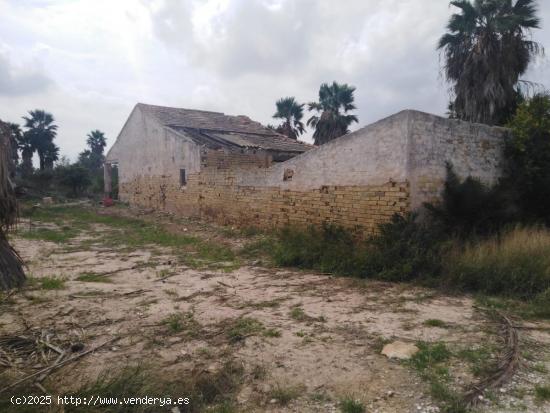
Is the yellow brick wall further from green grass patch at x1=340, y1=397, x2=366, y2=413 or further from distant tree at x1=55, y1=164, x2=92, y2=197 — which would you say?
distant tree at x1=55, y1=164, x2=92, y2=197

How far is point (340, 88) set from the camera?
2320 cm

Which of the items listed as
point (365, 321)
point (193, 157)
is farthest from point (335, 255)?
point (193, 157)

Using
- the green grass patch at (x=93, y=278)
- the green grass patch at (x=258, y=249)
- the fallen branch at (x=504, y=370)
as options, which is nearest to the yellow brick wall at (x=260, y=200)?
the green grass patch at (x=258, y=249)

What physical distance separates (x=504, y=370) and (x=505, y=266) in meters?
2.64

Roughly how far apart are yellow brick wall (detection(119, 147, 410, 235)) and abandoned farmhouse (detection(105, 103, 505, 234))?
0.02 meters

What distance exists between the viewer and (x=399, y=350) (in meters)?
3.37

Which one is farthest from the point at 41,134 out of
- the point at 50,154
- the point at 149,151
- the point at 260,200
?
the point at 260,200

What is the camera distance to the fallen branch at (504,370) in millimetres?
2680

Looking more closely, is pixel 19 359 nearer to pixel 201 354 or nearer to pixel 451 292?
pixel 201 354

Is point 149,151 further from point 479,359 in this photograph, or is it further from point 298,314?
point 479,359

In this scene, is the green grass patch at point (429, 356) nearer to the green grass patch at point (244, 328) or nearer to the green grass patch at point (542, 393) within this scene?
the green grass patch at point (542, 393)

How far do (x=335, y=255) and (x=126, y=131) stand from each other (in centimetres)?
1696

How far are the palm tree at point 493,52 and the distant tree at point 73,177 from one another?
73.7 ft

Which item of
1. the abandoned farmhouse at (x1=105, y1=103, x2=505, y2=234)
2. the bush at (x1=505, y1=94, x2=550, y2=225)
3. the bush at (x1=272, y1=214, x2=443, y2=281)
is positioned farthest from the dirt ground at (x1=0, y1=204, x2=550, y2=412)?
the bush at (x1=505, y1=94, x2=550, y2=225)
